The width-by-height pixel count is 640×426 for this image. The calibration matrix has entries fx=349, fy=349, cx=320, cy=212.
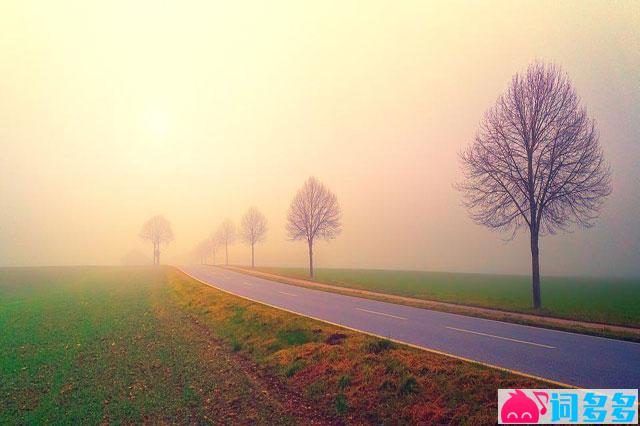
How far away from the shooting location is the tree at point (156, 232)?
345ft

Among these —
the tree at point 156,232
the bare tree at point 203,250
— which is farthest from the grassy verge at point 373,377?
the bare tree at point 203,250

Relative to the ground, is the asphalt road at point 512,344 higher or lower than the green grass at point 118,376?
higher

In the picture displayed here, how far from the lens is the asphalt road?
8.26 metres

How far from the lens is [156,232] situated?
105375mm

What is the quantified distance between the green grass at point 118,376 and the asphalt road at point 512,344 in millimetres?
5657

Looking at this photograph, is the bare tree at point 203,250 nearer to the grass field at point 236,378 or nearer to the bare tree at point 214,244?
the bare tree at point 214,244

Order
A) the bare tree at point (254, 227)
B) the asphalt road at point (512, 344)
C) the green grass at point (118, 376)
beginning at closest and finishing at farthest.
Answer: the green grass at point (118, 376), the asphalt road at point (512, 344), the bare tree at point (254, 227)

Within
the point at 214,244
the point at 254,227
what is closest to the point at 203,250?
the point at 214,244

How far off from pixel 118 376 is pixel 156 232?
343 ft

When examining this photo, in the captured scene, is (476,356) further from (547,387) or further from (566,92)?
(566,92)

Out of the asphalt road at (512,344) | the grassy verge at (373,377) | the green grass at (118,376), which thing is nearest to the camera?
the grassy verge at (373,377)

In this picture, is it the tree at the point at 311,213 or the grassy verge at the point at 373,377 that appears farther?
the tree at the point at 311,213

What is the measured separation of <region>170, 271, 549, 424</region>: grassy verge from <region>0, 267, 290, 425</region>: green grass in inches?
47.0

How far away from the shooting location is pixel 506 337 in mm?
12320
